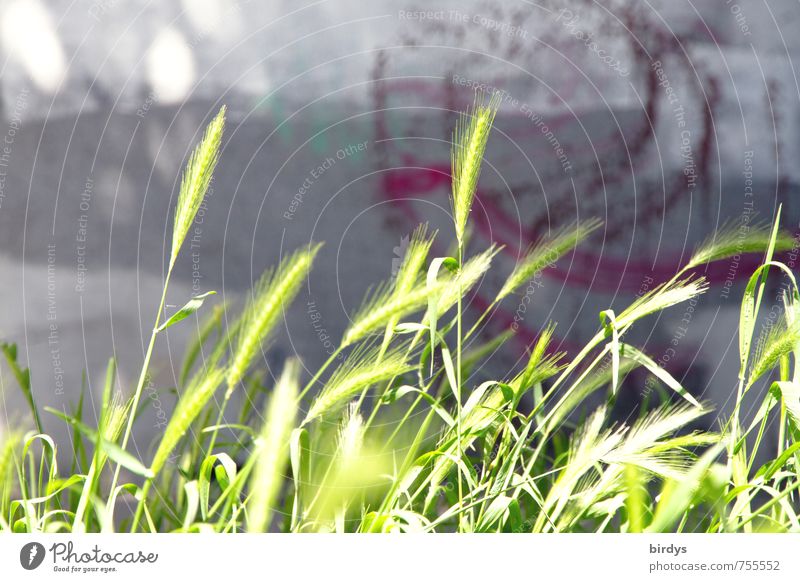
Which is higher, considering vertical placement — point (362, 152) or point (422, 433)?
point (362, 152)

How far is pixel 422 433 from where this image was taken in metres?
0.79

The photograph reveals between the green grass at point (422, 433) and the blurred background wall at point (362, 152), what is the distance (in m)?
0.04

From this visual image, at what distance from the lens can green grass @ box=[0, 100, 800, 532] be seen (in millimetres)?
696

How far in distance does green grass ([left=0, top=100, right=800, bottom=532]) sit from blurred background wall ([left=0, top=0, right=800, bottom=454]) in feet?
0.13

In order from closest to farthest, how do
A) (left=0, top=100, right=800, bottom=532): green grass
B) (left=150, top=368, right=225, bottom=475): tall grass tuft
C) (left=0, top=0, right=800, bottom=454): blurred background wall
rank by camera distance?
(left=150, top=368, right=225, bottom=475): tall grass tuft, (left=0, top=100, right=800, bottom=532): green grass, (left=0, top=0, right=800, bottom=454): blurred background wall

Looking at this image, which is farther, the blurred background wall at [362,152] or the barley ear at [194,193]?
the blurred background wall at [362,152]

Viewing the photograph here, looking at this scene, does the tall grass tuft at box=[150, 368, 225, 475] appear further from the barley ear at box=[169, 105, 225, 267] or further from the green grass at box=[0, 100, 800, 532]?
the barley ear at box=[169, 105, 225, 267]

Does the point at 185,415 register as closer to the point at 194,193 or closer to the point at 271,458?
the point at 271,458

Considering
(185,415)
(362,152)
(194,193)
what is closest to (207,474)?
(185,415)

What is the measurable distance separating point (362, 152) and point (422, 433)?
46 cm

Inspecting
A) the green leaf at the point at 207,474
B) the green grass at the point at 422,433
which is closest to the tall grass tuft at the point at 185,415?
the green grass at the point at 422,433

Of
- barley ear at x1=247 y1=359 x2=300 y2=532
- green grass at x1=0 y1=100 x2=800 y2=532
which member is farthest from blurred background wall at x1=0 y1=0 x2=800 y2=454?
barley ear at x1=247 y1=359 x2=300 y2=532

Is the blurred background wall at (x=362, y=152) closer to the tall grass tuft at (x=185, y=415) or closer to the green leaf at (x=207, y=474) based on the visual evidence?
the green leaf at (x=207, y=474)

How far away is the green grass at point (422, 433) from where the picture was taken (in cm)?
70
